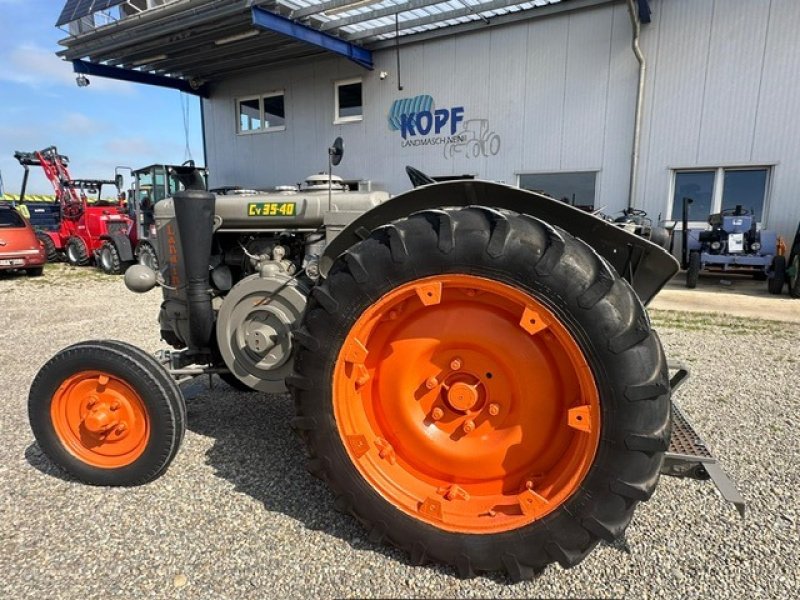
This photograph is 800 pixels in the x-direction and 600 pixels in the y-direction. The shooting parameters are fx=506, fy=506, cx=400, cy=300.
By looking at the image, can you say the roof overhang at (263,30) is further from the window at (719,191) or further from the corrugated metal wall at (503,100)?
the window at (719,191)

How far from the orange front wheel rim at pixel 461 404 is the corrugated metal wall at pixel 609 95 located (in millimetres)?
9111

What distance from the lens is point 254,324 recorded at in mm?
2592

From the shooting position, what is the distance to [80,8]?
38.8 feet

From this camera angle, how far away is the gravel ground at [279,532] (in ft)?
5.89

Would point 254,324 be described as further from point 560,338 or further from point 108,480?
point 560,338

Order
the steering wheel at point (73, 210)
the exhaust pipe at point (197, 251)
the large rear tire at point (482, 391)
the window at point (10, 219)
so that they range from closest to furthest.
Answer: the large rear tire at point (482, 391)
the exhaust pipe at point (197, 251)
the window at point (10, 219)
the steering wheel at point (73, 210)

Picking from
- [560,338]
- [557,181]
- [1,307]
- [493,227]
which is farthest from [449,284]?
[557,181]

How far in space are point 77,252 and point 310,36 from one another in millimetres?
8045

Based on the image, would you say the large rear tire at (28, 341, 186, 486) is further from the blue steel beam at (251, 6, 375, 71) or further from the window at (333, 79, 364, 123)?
the window at (333, 79, 364, 123)

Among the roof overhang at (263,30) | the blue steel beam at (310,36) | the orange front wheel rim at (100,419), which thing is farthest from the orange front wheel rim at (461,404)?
the blue steel beam at (310,36)

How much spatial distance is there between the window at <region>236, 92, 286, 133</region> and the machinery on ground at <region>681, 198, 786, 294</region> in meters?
10.2

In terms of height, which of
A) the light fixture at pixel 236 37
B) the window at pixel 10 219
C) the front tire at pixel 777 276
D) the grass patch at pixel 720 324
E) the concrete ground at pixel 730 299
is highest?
the light fixture at pixel 236 37

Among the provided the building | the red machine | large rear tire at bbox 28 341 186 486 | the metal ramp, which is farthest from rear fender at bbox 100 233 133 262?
the metal ramp

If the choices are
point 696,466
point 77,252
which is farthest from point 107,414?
point 77,252
